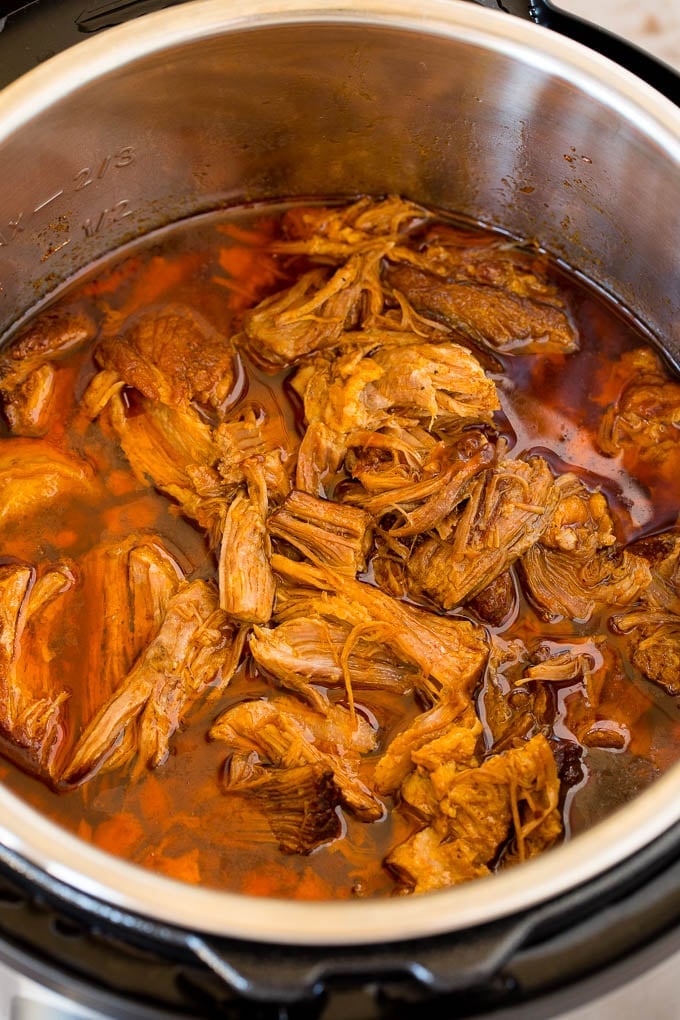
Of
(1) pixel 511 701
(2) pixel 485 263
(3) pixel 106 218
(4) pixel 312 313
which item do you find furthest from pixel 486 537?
(3) pixel 106 218

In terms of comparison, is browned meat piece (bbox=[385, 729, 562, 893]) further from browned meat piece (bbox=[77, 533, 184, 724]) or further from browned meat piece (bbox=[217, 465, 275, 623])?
browned meat piece (bbox=[77, 533, 184, 724])

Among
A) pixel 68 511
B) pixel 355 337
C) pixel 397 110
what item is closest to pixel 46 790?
pixel 68 511

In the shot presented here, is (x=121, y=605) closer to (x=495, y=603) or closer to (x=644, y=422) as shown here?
(x=495, y=603)

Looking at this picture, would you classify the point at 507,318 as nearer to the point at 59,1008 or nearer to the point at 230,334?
the point at 230,334

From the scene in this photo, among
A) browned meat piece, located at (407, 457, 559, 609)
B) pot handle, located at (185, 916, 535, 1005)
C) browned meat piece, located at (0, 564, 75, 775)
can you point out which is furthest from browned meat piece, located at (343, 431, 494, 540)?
pot handle, located at (185, 916, 535, 1005)

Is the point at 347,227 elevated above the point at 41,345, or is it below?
above
